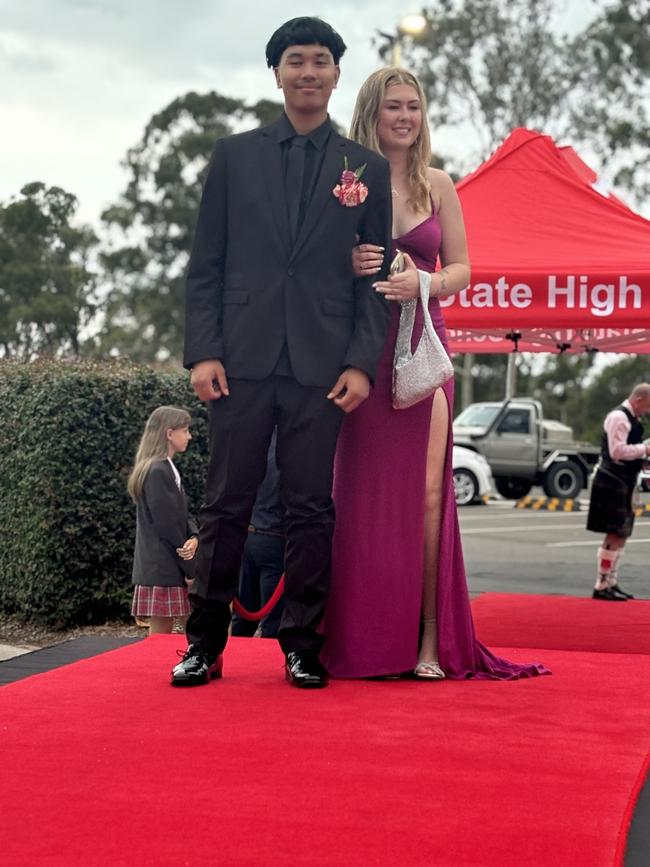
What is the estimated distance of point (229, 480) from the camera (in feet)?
13.0

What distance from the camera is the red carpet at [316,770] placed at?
2.45 metres

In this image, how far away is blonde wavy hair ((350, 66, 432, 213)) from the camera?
4.39 m

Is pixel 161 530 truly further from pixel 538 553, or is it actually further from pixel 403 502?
pixel 538 553

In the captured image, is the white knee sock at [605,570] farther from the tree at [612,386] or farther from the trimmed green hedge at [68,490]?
the tree at [612,386]

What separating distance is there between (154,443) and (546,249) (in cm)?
206

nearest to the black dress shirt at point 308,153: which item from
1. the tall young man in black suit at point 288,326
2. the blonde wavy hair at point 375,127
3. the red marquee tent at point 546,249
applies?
the tall young man in black suit at point 288,326

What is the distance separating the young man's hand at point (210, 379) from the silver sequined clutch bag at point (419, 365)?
1.93 feet

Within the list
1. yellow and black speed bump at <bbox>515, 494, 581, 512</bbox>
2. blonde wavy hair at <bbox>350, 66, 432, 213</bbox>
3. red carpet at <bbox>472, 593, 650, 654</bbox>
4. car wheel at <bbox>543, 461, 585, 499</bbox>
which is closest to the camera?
blonde wavy hair at <bbox>350, 66, 432, 213</bbox>

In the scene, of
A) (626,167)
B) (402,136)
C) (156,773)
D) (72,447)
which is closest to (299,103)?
(402,136)

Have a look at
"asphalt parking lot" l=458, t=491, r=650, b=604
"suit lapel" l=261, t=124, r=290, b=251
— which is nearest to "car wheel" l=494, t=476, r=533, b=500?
"asphalt parking lot" l=458, t=491, r=650, b=604

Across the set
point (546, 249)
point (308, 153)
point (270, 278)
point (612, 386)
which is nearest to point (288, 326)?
point (270, 278)

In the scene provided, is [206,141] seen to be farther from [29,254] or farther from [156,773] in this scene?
[156,773]

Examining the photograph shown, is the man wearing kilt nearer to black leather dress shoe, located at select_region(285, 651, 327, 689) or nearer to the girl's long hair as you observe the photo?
the girl's long hair

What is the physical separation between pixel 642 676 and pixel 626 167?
29.4 metres
